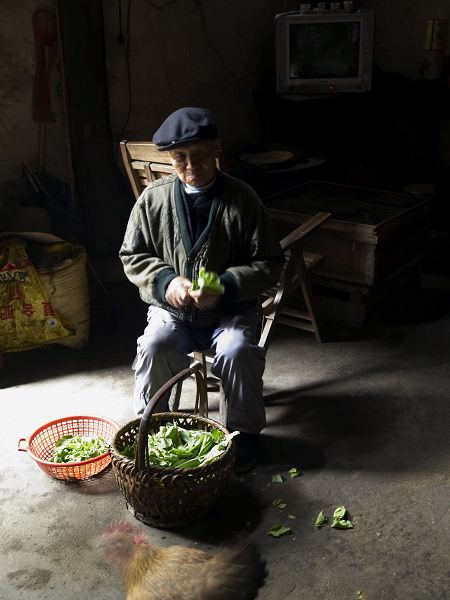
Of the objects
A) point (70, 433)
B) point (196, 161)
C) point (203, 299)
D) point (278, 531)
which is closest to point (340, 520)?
point (278, 531)

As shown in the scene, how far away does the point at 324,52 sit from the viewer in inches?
197

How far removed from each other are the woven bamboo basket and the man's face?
2.79ft

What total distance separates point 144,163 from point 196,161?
0.85 meters

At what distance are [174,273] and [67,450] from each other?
0.93 meters

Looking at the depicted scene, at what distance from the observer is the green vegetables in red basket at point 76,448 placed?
9.29 feet


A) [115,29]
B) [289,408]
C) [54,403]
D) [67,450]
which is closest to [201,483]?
[67,450]

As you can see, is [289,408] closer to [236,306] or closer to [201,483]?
[236,306]

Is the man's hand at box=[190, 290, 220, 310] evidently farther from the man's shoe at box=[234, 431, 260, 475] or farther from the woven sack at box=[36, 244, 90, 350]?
the woven sack at box=[36, 244, 90, 350]

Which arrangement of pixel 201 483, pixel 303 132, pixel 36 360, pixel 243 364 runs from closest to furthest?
1. pixel 201 483
2. pixel 243 364
3. pixel 36 360
4. pixel 303 132

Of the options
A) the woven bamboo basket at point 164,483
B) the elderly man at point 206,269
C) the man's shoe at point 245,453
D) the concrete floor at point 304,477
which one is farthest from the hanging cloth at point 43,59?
the man's shoe at point 245,453

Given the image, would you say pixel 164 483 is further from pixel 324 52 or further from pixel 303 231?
pixel 324 52

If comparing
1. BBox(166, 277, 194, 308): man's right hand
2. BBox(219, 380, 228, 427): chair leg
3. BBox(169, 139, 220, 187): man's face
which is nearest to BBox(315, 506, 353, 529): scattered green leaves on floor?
BBox(219, 380, 228, 427): chair leg

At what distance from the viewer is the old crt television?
4879 millimetres

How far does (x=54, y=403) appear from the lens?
3510 mm
